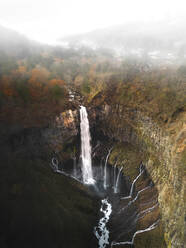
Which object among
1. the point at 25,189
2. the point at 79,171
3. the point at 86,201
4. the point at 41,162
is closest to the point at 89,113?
the point at 79,171

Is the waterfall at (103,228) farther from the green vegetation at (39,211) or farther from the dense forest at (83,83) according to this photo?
the dense forest at (83,83)

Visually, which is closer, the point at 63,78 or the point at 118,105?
the point at 118,105

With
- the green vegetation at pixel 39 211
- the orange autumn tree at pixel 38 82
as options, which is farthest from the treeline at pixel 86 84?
the green vegetation at pixel 39 211

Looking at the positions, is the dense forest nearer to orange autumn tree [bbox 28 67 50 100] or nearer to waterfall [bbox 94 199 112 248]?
orange autumn tree [bbox 28 67 50 100]

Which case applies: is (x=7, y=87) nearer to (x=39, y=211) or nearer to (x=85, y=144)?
(x=85, y=144)

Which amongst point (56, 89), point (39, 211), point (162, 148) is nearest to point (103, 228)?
point (39, 211)

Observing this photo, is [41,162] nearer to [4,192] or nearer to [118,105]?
[4,192]

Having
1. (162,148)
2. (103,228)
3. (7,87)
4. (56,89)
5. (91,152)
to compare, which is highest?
(7,87)

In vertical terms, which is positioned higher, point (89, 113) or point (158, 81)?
point (158, 81)
